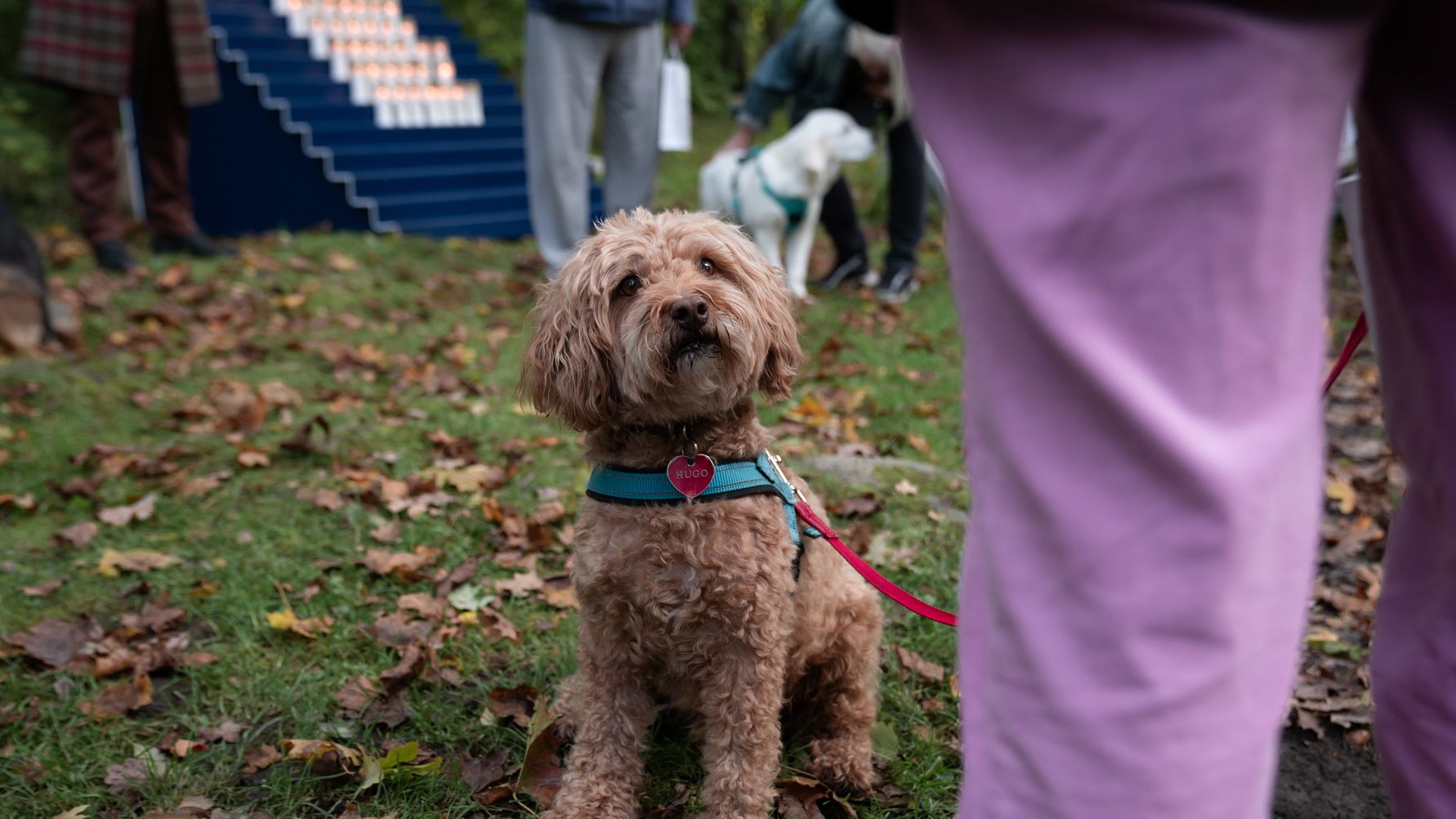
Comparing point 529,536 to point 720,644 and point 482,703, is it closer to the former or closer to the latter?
point 482,703

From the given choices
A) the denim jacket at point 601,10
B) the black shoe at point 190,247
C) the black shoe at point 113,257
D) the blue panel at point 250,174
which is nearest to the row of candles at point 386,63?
the blue panel at point 250,174

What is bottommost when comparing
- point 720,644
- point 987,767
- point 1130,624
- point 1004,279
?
point 720,644

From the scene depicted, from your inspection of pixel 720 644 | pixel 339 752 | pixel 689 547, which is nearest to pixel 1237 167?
pixel 689 547

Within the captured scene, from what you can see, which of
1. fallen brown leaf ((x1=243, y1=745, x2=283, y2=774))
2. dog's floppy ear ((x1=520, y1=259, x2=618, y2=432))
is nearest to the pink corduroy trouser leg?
dog's floppy ear ((x1=520, y1=259, x2=618, y2=432))

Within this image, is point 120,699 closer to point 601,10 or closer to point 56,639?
point 56,639

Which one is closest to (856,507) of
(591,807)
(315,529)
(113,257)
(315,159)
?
(591,807)

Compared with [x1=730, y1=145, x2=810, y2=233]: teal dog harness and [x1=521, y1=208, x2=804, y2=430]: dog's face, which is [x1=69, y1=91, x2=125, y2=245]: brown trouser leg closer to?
[x1=730, y1=145, x2=810, y2=233]: teal dog harness

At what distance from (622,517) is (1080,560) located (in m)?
1.31

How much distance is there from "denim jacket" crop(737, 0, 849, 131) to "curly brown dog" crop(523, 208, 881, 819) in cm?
539

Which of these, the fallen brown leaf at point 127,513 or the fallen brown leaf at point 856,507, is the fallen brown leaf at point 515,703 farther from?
the fallen brown leaf at point 127,513

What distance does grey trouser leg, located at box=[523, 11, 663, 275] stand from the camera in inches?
249

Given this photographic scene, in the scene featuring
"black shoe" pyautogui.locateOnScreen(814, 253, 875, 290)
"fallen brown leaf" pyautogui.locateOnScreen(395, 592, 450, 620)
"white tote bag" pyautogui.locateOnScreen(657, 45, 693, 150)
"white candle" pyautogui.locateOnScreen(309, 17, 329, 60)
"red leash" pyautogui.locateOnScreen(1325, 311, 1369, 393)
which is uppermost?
"white candle" pyautogui.locateOnScreen(309, 17, 329, 60)

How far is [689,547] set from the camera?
2.09 metres

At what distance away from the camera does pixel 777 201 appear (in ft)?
24.0
